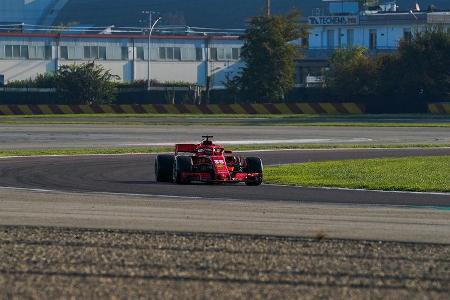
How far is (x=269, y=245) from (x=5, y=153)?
2462 centimetres

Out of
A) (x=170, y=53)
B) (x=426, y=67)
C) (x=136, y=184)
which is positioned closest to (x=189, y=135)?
(x=136, y=184)

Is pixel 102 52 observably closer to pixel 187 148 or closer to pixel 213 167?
pixel 187 148

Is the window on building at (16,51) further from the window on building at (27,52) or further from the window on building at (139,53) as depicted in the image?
the window on building at (139,53)

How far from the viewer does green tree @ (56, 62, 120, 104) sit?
85.4 meters

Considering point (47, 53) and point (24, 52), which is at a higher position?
point (24, 52)

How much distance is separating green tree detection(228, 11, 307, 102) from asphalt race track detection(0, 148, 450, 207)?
158 ft

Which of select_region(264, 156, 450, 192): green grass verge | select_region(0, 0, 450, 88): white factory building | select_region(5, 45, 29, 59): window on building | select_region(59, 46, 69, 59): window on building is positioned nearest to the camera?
select_region(264, 156, 450, 192): green grass verge

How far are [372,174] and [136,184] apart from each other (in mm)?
6454

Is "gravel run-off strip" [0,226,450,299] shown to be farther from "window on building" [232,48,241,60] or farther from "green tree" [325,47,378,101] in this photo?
"window on building" [232,48,241,60]

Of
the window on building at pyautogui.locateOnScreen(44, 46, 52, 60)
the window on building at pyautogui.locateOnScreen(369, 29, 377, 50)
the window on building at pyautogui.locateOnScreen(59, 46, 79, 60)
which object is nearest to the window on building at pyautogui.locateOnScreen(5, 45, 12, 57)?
the window on building at pyautogui.locateOnScreen(59, 46, 79, 60)

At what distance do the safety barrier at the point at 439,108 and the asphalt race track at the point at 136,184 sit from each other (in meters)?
38.4

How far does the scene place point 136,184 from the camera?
87.5 ft

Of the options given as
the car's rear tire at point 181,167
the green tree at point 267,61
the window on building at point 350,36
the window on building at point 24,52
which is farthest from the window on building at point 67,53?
the car's rear tire at point 181,167

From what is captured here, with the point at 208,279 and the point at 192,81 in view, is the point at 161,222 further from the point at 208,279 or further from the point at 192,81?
the point at 192,81
